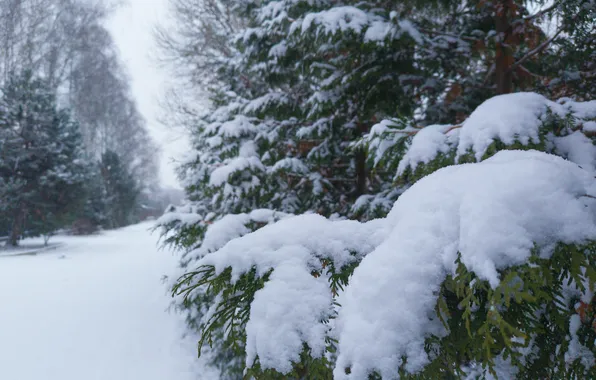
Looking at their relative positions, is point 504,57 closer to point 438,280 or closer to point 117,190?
point 438,280

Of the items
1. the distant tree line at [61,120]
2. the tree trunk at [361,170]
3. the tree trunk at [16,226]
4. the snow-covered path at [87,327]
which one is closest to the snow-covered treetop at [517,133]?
the tree trunk at [361,170]


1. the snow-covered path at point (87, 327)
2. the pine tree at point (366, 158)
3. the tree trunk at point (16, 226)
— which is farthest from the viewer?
the tree trunk at point (16, 226)

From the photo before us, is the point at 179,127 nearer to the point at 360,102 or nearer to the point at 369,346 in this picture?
the point at 360,102

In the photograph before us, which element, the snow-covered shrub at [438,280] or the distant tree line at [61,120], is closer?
the snow-covered shrub at [438,280]

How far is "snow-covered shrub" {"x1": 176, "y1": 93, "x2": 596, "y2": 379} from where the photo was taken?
0.67m

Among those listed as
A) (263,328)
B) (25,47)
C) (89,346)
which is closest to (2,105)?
(25,47)

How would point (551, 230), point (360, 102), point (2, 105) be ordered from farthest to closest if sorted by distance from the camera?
point (2, 105) → point (360, 102) → point (551, 230)

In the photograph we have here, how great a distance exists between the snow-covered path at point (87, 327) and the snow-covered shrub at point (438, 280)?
13.4ft

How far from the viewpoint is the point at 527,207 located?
0.70 meters

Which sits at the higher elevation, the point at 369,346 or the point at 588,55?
the point at 588,55

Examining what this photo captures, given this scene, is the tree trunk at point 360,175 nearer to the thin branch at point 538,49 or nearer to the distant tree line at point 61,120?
the thin branch at point 538,49

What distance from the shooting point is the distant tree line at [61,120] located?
13.8 m

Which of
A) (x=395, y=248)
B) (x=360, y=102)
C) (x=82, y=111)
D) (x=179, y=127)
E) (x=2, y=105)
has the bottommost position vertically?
(x=395, y=248)

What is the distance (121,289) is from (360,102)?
7.38m
